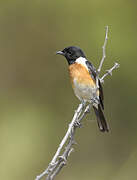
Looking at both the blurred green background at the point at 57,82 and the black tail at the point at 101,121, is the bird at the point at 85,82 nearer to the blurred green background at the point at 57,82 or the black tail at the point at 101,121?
the black tail at the point at 101,121

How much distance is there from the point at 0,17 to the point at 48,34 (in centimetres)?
106

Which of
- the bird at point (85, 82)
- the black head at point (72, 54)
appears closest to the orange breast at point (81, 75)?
the bird at point (85, 82)

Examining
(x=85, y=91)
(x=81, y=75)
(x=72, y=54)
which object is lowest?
(x=85, y=91)

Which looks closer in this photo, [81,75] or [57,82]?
[81,75]

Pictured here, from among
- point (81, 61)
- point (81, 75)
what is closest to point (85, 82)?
point (81, 75)

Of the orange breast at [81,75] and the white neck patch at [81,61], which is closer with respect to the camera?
the orange breast at [81,75]

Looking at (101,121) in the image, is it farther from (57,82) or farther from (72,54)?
(57,82)

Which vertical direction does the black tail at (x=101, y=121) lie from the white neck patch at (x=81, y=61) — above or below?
below

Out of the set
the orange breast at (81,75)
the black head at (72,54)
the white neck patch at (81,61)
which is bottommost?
the orange breast at (81,75)

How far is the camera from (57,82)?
9625 mm

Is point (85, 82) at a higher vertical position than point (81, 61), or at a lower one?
lower

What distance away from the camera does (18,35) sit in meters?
9.73

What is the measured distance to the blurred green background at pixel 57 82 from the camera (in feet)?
29.9

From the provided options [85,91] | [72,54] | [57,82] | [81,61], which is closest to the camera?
[85,91]
